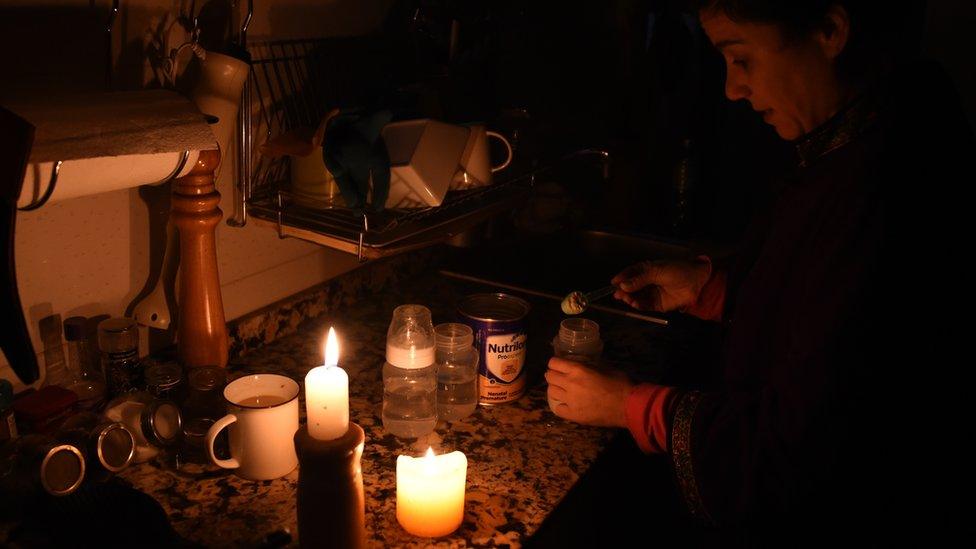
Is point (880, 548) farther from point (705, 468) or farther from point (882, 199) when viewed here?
point (882, 199)

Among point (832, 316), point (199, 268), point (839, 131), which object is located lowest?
point (199, 268)

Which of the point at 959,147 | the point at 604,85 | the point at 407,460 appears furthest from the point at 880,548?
the point at 604,85

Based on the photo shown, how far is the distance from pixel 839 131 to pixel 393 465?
760 millimetres

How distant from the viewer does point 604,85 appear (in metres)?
2.47

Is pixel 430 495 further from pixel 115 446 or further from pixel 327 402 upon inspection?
pixel 115 446

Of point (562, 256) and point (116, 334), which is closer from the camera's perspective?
point (116, 334)

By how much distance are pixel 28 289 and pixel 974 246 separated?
1.24 m

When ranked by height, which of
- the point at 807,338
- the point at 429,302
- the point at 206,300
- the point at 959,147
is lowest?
the point at 429,302

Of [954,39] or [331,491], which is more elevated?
[954,39]

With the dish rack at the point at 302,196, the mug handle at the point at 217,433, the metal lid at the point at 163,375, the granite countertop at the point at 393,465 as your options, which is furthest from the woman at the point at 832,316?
the metal lid at the point at 163,375

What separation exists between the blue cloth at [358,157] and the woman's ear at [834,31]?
66 centimetres

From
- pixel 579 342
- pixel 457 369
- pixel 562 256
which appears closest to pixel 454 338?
pixel 457 369

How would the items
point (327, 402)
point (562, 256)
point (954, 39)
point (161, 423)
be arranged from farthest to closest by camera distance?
point (954, 39)
point (562, 256)
point (161, 423)
point (327, 402)

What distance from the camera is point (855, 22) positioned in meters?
0.96
